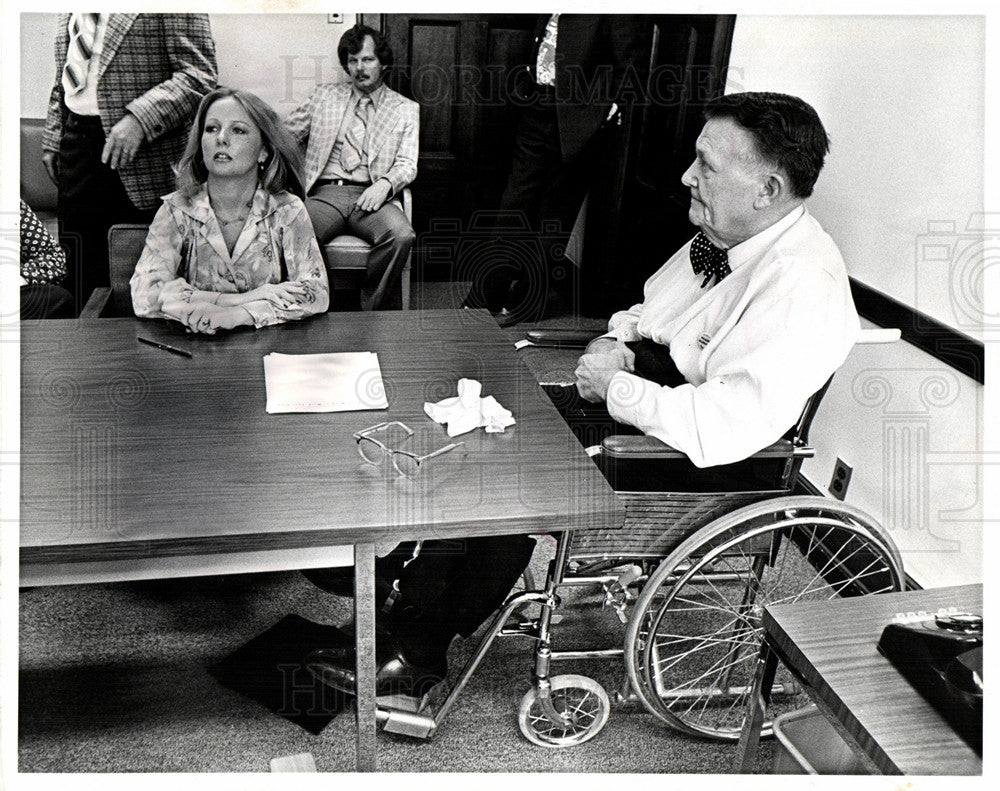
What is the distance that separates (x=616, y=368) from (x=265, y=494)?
1022mm

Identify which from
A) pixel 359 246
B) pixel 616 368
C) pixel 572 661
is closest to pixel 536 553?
pixel 572 661

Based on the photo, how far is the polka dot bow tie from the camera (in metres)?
2.29

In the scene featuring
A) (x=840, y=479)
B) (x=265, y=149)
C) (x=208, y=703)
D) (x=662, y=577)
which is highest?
(x=265, y=149)

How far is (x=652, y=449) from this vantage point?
1886mm

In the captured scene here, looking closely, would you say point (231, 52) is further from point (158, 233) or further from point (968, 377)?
point (968, 377)

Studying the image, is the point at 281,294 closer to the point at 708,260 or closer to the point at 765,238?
the point at 708,260

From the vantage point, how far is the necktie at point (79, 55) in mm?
3350

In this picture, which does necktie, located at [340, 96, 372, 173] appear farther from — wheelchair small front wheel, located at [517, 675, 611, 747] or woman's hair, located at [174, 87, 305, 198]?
wheelchair small front wheel, located at [517, 675, 611, 747]

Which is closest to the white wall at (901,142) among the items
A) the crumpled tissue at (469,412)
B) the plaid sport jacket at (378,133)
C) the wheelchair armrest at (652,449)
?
the wheelchair armrest at (652,449)

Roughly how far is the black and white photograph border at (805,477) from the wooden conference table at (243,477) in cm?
10

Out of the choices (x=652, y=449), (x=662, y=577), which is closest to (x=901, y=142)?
(x=652, y=449)

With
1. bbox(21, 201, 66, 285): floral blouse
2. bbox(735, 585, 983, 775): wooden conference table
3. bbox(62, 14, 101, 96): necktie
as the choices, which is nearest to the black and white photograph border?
A: bbox(735, 585, 983, 775): wooden conference table

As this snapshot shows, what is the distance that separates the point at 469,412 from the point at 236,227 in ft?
3.24

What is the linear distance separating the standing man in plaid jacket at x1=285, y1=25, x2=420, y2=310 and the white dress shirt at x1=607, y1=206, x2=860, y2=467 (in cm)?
181
